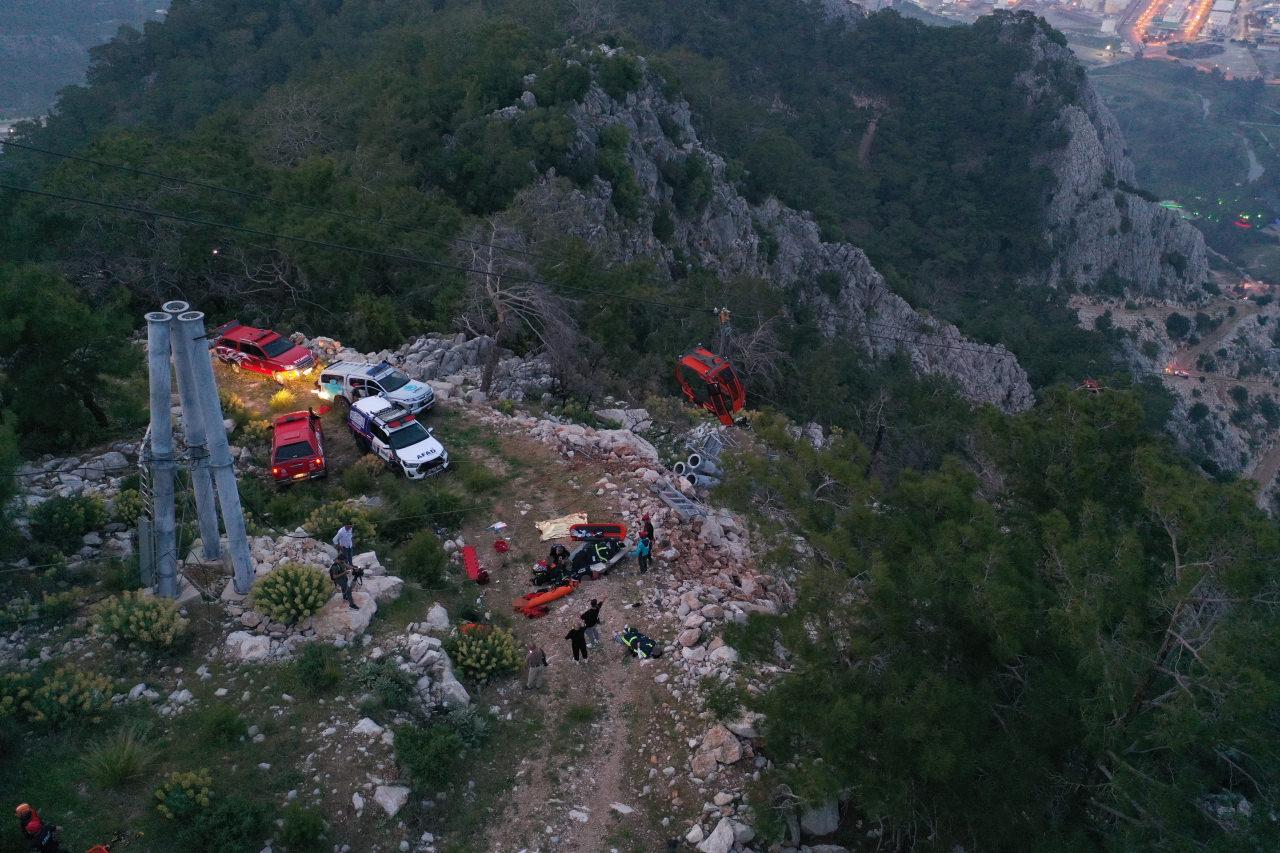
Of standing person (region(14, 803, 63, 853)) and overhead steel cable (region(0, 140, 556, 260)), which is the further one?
overhead steel cable (region(0, 140, 556, 260))

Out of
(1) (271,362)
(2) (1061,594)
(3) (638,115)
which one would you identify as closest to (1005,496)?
(2) (1061,594)

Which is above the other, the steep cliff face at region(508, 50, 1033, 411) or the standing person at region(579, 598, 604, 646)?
the standing person at region(579, 598, 604, 646)

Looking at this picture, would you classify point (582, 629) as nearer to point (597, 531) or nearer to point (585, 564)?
point (585, 564)

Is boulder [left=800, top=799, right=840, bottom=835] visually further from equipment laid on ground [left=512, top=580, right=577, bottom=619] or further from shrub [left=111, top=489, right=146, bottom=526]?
shrub [left=111, top=489, right=146, bottom=526]

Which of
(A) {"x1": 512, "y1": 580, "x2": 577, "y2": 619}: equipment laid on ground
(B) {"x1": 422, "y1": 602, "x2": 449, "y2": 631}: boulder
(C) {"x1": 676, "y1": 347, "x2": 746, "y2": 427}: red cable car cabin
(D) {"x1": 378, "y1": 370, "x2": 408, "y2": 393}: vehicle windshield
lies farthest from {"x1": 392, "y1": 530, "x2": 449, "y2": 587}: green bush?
(C) {"x1": 676, "y1": 347, "x2": 746, "y2": 427}: red cable car cabin

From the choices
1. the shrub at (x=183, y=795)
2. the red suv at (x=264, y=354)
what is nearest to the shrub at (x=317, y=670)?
the shrub at (x=183, y=795)

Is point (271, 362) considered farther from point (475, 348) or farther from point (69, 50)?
point (69, 50)

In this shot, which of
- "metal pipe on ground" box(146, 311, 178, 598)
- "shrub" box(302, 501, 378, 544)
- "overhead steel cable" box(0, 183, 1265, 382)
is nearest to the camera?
"metal pipe on ground" box(146, 311, 178, 598)
